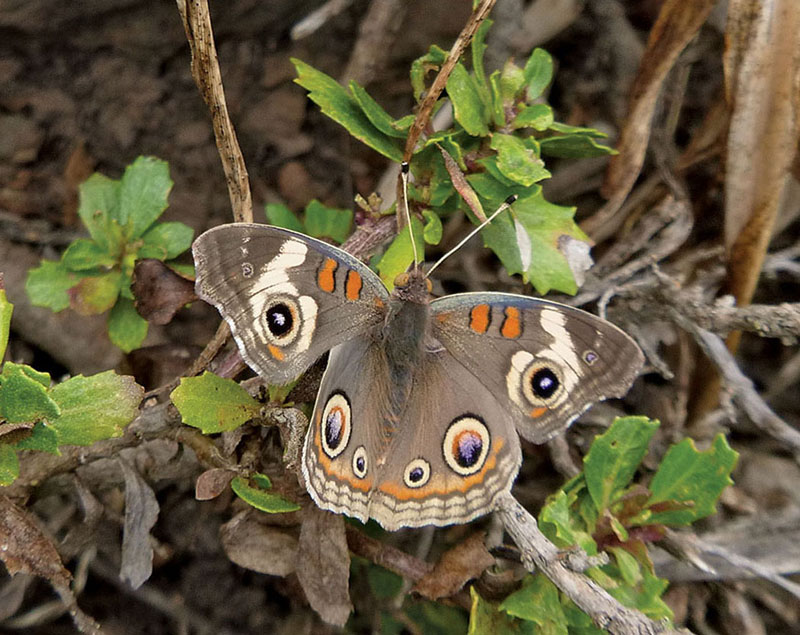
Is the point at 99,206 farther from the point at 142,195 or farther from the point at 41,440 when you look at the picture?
the point at 41,440

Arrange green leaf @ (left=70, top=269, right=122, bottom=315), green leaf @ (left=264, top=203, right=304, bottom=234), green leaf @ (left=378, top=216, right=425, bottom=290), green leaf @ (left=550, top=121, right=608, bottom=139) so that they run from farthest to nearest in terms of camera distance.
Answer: green leaf @ (left=264, top=203, right=304, bottom=234), green leaf @ (left=70, top=269, right=122, bottom=315), green leaf @ (left=550, top=121, right=608, bottom=139), green leaf @ (left=378, top=216, right=425, bottom=290)

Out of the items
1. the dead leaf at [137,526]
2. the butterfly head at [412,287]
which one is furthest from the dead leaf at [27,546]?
the butterfly head at [412,287]

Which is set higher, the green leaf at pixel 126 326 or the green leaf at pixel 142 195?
the green leaf at pixel 142 195

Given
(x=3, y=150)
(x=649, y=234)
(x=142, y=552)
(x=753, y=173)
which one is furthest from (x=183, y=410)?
A: (x=753, y=173)

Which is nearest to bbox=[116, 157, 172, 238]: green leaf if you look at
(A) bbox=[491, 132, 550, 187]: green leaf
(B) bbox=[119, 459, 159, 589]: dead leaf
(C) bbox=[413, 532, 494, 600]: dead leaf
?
(B) bbox=[119, 459, 159, 589]: dead leaf

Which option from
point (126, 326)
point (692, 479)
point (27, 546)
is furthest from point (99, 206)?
point (692, 479)

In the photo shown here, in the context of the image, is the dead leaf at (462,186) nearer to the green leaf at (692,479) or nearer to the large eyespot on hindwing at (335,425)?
the large eyespot on hindwing at (335,425)

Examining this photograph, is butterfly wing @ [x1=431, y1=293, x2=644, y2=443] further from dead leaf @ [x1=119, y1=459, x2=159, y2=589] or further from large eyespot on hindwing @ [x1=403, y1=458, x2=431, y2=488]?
dead leaf @ [x1=119, y1=459, x2=159, y2=589]
